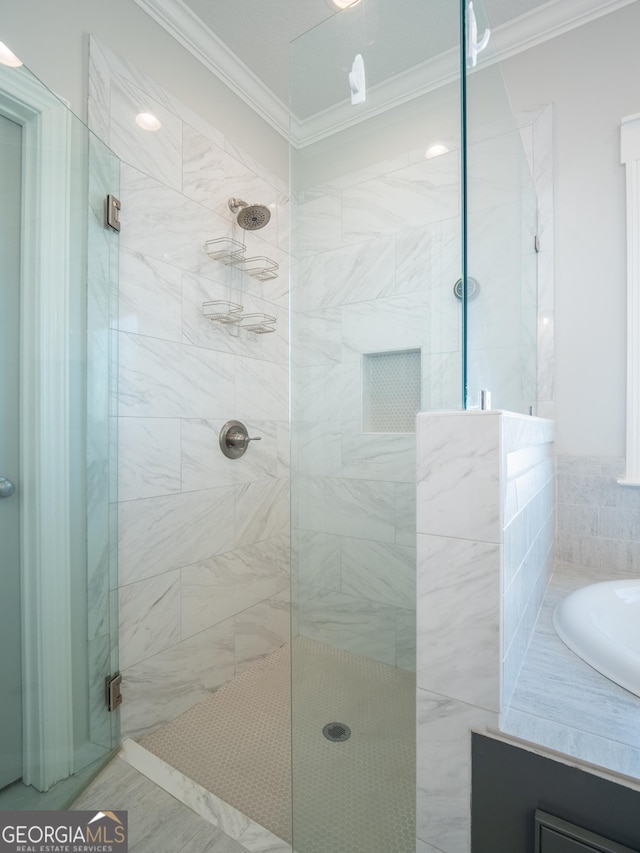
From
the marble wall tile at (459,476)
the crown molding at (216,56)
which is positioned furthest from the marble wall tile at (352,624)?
the crown molding at (216,56)

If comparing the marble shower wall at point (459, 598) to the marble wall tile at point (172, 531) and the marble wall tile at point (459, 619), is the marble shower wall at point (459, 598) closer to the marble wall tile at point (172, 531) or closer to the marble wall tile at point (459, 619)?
the marble wall tile at point (459, 619)

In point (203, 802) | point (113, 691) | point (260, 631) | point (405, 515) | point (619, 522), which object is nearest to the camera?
point (405, 515)

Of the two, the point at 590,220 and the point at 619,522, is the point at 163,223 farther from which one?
the point at 619,522

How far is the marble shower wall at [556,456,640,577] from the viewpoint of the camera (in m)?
1.52

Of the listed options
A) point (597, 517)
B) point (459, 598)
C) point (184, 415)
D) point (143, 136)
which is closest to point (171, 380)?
point (184, 415)

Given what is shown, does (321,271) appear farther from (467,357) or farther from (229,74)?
(229,74)

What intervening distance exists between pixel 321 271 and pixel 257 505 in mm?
1316

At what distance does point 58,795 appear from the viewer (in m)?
1.20

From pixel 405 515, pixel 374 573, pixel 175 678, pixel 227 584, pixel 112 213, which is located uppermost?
pixel 112 213

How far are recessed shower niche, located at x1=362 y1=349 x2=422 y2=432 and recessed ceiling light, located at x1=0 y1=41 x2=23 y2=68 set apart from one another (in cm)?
122

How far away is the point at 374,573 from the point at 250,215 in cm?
159

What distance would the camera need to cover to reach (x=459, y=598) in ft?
2.43

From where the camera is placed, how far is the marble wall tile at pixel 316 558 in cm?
107

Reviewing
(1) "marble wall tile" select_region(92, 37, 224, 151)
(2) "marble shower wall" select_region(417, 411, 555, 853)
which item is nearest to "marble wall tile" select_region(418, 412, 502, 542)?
(2) "marble shower wall" select_region(417, 411, 555, 853)
